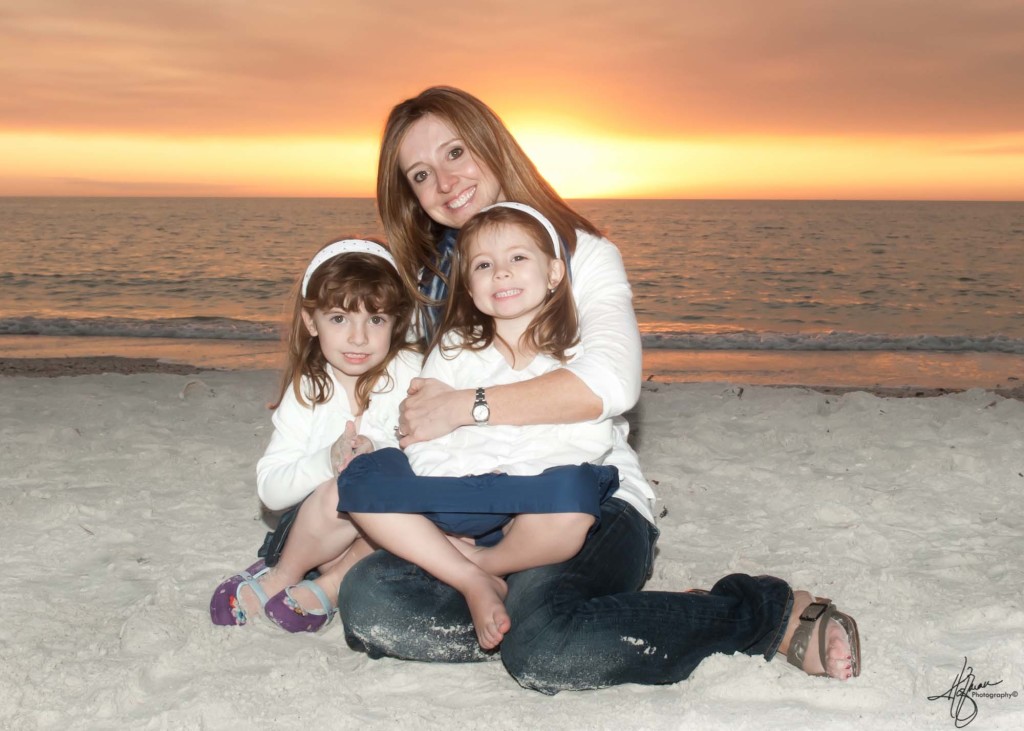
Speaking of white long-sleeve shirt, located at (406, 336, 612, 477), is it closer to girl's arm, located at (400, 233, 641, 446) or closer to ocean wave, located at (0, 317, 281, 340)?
girl's arm, located at (400, 233, 641, 446)

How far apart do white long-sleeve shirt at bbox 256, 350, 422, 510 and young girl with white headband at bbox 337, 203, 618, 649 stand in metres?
0.15

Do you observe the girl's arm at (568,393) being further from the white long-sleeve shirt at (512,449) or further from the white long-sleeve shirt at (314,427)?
the white long-sleeve shirt at (314,427)

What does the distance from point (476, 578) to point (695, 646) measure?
540 millimetres

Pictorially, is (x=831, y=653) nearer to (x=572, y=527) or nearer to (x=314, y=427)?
(x=572, y=527)

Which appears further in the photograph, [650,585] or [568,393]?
[650,585]

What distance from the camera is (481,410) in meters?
2.29

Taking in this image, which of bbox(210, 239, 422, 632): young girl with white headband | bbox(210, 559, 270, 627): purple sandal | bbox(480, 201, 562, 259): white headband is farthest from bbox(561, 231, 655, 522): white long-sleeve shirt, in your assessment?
bbox(210, 559, 270, 627): purple sandal

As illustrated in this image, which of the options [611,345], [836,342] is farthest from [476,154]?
[836,342]

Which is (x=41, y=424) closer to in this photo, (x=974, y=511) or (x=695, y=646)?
(x=695, y=646)

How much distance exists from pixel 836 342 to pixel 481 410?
8084 millimetres

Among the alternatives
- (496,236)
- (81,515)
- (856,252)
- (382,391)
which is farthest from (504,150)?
(856,252)

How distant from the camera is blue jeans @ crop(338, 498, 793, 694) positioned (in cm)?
204

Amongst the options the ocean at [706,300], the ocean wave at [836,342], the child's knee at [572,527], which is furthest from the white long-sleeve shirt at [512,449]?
the ocean wave at [836,342]

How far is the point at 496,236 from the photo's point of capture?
2467 mm
